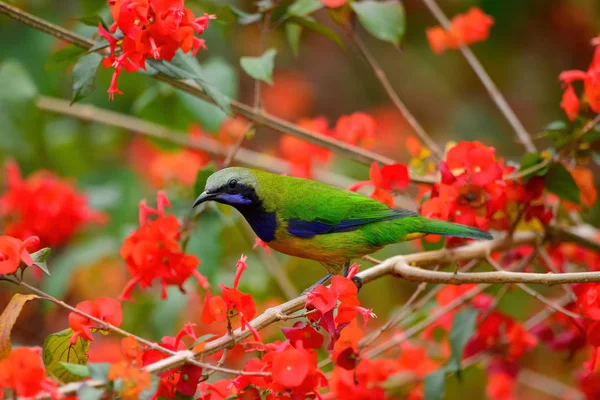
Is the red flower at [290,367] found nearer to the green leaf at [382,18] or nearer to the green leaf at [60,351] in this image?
the green leaf at [60,351]

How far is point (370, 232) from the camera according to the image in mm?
2826

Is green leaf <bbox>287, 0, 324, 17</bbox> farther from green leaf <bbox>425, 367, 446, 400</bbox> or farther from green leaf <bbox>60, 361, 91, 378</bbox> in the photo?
green leaf <bbox>60, 361, 91, 378</bbox>

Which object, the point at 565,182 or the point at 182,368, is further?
the point at 565,182

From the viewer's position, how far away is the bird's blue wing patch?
110 inches

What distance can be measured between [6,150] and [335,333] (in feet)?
8.18

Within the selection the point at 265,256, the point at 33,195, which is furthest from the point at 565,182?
the point at 33,195

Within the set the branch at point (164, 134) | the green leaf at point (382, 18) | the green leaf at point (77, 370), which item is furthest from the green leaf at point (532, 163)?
the green leaf at point (77, 370)

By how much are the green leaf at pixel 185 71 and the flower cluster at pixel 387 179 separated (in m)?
0.58

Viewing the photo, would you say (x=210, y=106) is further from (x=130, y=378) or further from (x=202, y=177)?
(x=130, y=378)

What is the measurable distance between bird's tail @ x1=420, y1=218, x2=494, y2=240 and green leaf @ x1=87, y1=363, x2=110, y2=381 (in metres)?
1.37

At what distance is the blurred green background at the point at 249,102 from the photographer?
3.56m

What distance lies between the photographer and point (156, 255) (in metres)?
2.44

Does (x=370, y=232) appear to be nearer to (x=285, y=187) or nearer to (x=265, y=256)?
(x=285, y=187)

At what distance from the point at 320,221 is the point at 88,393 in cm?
140
